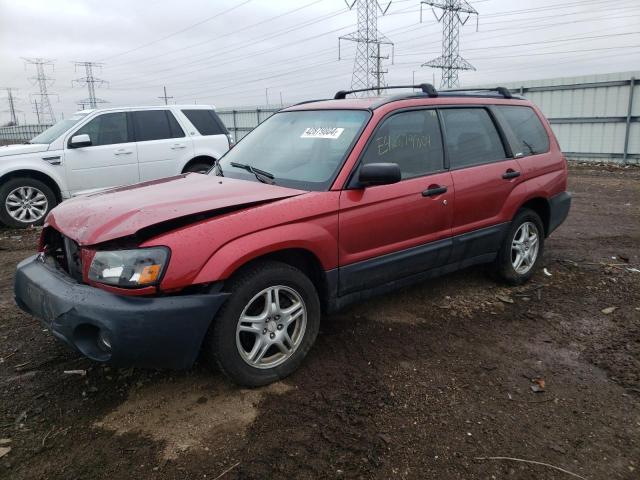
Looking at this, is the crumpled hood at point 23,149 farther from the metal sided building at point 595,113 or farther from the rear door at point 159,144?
the metal sided building at point 595,113

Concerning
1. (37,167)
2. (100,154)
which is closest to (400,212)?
(100,154)

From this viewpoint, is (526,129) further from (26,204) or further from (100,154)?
(26,204)

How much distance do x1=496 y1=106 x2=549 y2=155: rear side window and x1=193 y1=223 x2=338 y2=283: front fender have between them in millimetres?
2442

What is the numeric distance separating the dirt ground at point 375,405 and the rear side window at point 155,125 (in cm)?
484

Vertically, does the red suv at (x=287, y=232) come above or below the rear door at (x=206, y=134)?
below

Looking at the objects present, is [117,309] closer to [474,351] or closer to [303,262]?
[303,262]

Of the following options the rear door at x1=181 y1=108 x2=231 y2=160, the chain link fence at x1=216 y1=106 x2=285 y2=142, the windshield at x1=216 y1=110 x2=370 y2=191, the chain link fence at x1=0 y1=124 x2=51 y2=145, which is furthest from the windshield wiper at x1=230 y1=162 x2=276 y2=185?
the chain link fence at x1=0 y1=124 x2=51 y2=145

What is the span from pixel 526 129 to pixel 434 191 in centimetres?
172

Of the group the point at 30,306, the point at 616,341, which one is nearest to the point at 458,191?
the point at 616,341

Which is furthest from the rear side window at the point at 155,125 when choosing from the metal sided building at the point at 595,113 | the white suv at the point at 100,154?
the metal sided building at the point at 595,113

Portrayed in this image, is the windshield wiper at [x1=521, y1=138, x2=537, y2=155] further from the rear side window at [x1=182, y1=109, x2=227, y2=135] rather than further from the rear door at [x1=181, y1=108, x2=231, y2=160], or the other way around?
the rear side window at [x1=182, y1=109, x2=227, y2=135]

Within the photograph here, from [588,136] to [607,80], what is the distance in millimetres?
1619

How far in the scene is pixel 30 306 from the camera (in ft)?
10.4

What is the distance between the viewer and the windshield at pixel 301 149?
348 centimetres
